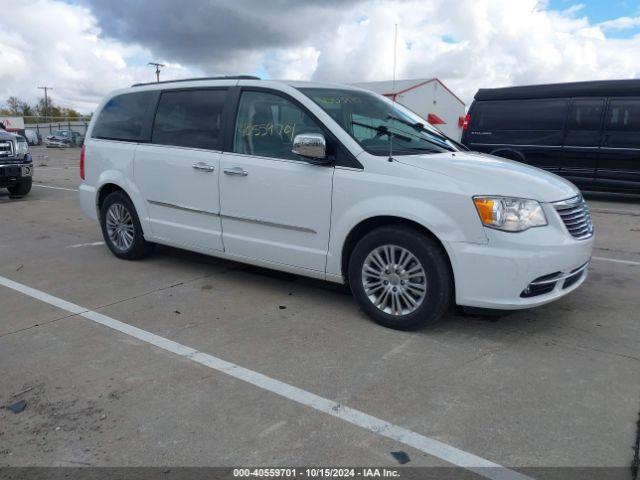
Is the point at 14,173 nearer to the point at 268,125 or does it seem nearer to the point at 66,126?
the point at 268,125

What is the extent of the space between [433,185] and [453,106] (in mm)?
37018

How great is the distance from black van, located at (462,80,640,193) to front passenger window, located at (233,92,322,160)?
7832 millimetres

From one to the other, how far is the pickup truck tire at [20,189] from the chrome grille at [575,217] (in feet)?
35.1

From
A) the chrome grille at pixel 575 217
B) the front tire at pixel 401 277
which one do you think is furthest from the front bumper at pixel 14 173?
the chrome grille at pixel 575 217

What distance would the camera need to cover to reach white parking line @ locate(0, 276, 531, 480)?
2.49 m

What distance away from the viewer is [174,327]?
412cm

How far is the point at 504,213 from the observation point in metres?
3.59

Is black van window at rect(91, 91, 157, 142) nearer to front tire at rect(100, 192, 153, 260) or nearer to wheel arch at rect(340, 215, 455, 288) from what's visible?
front tire at rect(100, 192, 153, 260)

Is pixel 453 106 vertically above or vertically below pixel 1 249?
above

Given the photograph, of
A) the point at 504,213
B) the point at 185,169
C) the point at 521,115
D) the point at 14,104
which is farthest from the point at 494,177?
the point at 14,104

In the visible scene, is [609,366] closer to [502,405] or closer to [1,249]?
[502,405]

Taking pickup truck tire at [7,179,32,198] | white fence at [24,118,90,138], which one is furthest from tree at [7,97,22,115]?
pickup truck tire at [7,179,32,198]

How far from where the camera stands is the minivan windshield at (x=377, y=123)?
14.0 feet

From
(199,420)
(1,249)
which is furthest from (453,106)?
(199,420)
